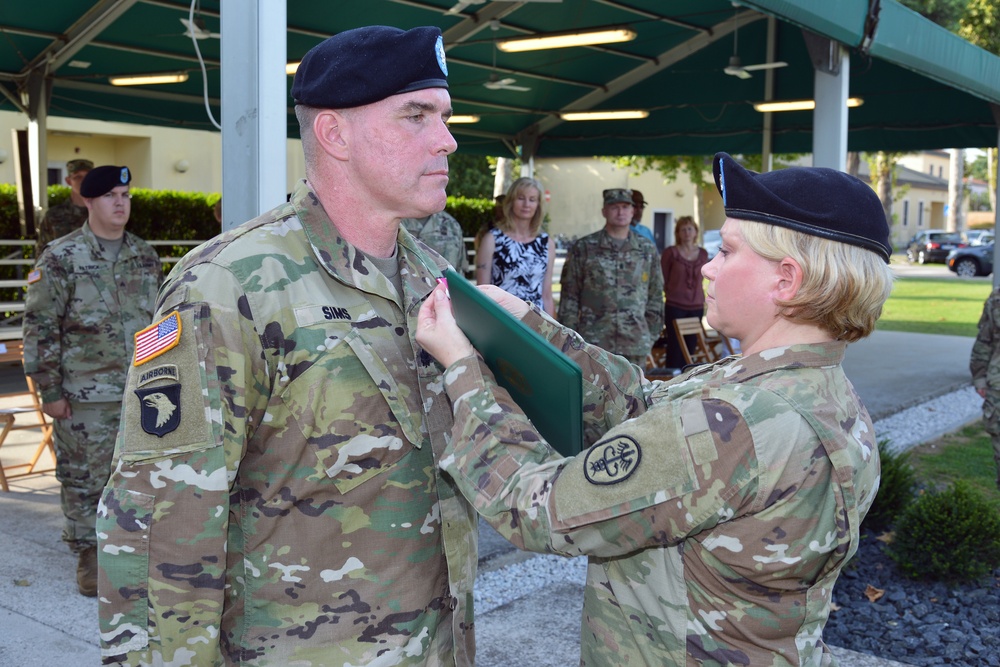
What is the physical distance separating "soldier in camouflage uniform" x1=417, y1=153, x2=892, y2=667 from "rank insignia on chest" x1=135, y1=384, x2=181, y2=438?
435mm

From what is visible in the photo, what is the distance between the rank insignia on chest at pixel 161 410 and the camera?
158 centimetres

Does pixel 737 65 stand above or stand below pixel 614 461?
above

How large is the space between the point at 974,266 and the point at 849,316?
121 ft

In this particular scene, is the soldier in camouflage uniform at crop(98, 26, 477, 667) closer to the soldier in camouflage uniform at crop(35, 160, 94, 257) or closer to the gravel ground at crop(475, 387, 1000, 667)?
the gravel ground at crop(475, 387, 1000, 667)

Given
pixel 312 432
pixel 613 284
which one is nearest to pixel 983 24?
pixel 613 284

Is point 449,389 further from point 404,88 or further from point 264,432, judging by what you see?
point 404,88

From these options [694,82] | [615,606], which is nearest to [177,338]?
[615,606]

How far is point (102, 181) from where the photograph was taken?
4738 millimetres

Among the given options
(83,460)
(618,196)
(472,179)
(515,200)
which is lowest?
(83,460)

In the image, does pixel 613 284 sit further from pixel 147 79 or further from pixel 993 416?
pixel 147 79

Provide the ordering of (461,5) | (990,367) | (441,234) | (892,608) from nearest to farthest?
(892,608) < (990,367) < (441,234) < (461,5)

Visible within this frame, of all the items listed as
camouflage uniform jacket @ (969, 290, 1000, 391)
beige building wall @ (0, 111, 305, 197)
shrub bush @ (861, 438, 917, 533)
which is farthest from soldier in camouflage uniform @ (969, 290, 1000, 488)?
beige building wall @ (0, 111, 305, 197)

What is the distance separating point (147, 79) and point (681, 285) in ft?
20.7

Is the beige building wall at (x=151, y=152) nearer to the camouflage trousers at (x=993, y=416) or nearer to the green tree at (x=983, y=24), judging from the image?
the camouflage trousers at (x=993, y=416)
